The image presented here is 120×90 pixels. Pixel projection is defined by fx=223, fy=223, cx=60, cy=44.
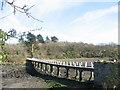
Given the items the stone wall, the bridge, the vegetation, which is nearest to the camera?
the stone wall

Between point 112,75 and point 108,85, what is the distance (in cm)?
54

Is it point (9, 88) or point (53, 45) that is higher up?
point (53, 45)

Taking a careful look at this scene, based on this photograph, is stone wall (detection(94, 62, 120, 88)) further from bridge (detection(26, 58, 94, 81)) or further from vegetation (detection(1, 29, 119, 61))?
vegetation (detection(1, 29, 119, 61))

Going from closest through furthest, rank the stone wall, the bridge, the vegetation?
the stone wall
the bridge
the vegetation

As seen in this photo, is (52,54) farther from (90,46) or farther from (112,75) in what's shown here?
(112,75)

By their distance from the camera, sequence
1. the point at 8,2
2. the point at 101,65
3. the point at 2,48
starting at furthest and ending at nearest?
the point at 101,65 → the point at 2,48 → the point at 8,2

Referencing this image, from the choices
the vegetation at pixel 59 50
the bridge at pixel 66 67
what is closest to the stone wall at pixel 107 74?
the bridge at pixel 66 67

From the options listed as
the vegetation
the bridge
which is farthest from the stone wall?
the vegetation

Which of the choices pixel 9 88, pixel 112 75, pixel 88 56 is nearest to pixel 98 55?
pixel 88 56

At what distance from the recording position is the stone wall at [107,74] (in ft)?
34.8

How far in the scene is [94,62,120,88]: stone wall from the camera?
1061 cm

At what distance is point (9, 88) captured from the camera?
15.5 meters

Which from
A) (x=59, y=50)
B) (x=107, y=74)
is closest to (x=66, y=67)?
(x=107, y=74)

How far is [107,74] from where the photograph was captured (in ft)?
38.2
